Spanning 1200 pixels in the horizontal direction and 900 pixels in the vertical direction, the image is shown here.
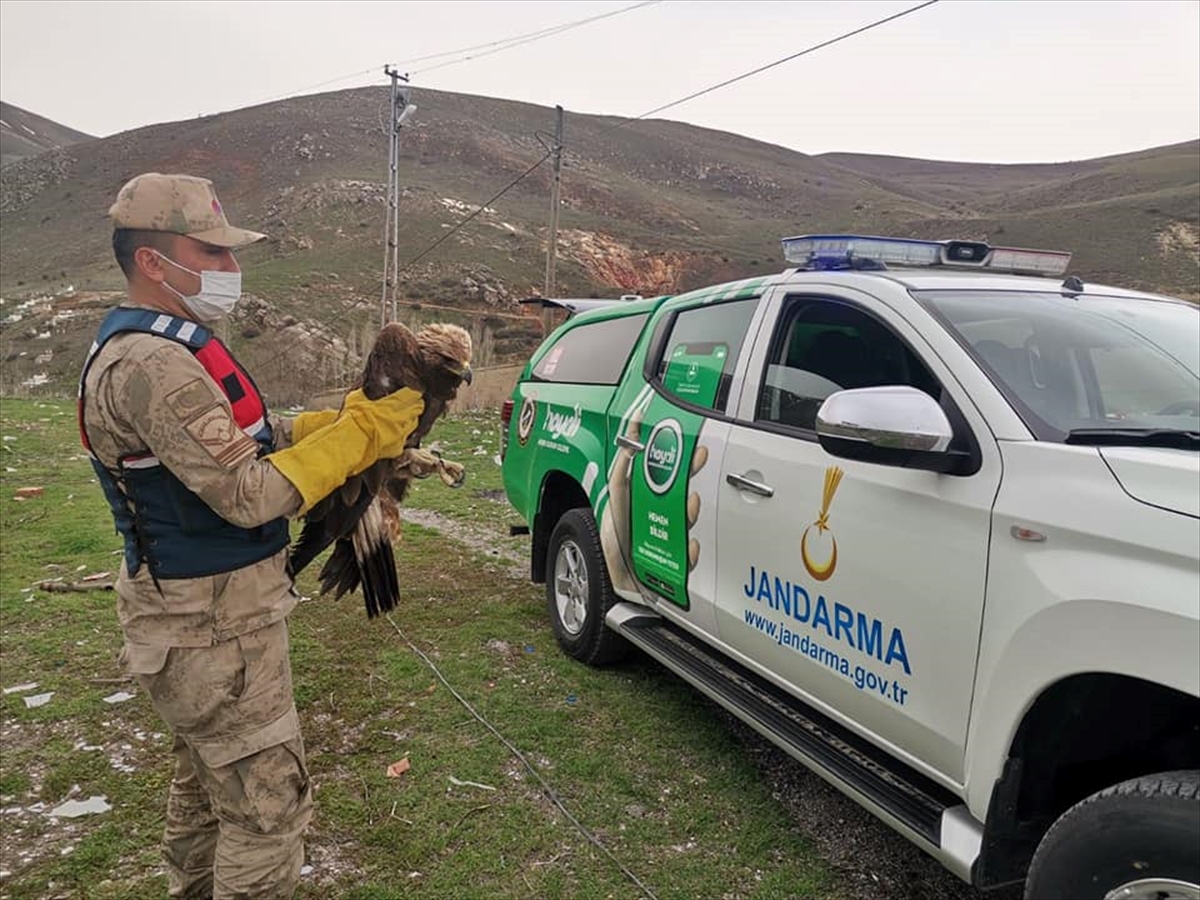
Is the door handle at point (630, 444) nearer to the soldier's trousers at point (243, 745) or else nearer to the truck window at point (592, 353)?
the truck window at point (592, 353)

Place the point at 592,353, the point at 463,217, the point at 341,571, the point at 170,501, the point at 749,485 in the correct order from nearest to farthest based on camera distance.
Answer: the point at 170,501 < the point at 341,571 < the point at 749,485 < the point at 592,353 < the point at 463,217

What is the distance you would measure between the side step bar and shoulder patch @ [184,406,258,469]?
1893 millimetres

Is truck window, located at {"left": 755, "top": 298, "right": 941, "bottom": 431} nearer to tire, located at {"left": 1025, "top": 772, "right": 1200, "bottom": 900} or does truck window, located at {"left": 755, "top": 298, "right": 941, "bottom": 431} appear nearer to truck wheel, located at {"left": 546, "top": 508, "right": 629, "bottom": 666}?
tire, located at {"left": 1025, "top": 772, "right": 1200, "bottom": 900}

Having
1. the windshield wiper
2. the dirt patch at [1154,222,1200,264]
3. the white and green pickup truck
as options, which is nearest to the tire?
the white and green pickup truck

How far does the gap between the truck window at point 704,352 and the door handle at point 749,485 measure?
A: 382 mm

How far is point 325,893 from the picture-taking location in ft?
8.59

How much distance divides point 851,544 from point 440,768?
1.98m

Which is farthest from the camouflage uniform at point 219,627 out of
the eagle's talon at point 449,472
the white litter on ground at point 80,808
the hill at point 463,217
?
the hill at point 463,217

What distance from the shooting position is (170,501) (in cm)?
203

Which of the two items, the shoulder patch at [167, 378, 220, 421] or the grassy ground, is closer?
the shoulder patch at [167, 378, 220, 421]

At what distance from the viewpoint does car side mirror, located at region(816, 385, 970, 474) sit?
2.07m

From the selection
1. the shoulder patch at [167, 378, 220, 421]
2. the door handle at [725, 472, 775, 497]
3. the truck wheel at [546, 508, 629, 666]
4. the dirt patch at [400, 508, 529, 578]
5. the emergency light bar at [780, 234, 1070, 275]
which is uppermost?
the emergency light bar at [780, 234, 1070, 275]

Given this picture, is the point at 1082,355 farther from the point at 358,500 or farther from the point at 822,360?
the point at 358,500

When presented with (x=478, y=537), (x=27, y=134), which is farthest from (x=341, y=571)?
(x=27, y=134)
